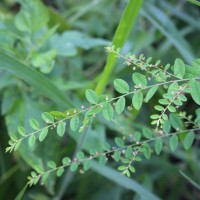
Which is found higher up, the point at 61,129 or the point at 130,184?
Result: the point at 61,129

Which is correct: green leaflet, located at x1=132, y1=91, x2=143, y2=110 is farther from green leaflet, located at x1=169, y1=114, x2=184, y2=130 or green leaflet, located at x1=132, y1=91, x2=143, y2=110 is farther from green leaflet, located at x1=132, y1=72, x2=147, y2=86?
green leaflet, located at x1=169, y1=114, x2=184, y2=130

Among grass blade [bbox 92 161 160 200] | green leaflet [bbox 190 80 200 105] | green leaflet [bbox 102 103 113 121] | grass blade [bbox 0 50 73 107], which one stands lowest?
grass blade [bbox 92 161 160 200]

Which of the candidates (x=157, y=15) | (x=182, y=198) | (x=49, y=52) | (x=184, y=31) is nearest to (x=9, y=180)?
(x=49, y=52)

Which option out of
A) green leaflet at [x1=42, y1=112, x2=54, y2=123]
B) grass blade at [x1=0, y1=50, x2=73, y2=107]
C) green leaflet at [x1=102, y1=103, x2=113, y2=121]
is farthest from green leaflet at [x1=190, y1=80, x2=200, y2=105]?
grass blade at [x1=0, y1=50, x2=73, y2=107]

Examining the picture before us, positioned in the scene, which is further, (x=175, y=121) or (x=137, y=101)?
(x=175, y=121)

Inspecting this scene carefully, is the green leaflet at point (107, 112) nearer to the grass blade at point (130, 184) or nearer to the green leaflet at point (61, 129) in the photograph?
the green leaflet at point (61, 129)

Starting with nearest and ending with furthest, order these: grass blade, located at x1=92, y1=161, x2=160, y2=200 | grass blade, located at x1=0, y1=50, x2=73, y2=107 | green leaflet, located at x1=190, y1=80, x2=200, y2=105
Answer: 1. green leaflet, located at x1=190, y1=80, x2=200, y2=105
2. grass blade, located at x1=0, y1=50, x2=73, y2=107
3. grass blade, located at x1=92, y1=161, x2=160, y2=200

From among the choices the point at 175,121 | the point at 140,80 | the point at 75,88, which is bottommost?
the point at 75,88

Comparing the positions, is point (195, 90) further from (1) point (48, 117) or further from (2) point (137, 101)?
(1) point (48, 117)

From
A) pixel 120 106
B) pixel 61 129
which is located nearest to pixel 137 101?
pixel 120 106

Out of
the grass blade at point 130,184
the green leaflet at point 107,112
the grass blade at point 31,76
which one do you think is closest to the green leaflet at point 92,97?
the green leaflet at point 107,112
